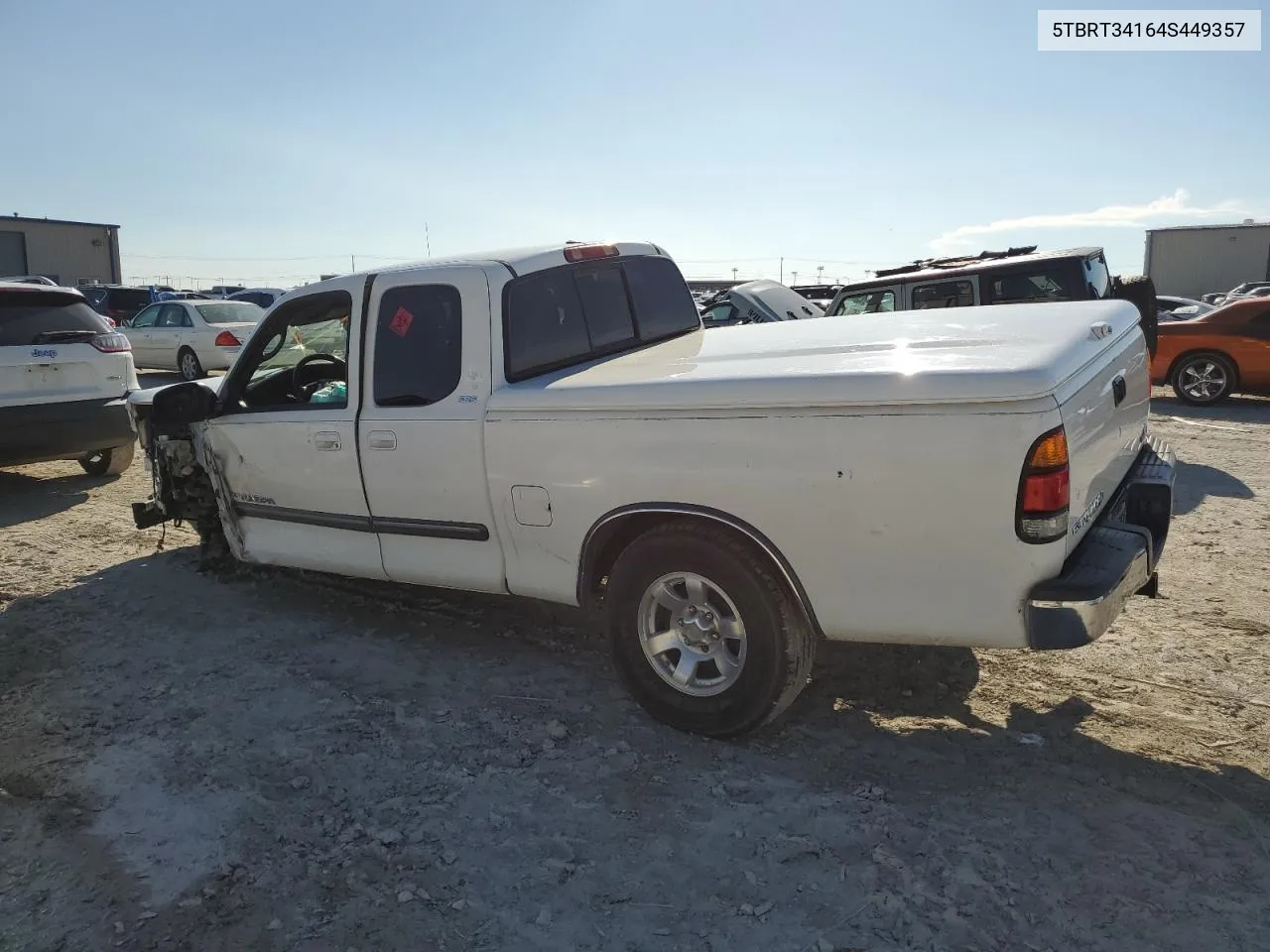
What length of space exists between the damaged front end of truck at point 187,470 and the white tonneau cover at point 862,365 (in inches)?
90.4

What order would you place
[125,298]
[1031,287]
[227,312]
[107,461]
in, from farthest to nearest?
[125,298]
[227,312]
[1031,287]
[107,461]

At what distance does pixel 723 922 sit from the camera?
8.32 feet

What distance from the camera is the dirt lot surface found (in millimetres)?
2555

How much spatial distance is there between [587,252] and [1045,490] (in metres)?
2.58

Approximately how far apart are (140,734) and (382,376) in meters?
1.83

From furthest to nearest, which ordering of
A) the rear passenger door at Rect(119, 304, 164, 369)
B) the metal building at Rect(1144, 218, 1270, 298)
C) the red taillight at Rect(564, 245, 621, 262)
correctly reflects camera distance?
the metal building at Rect(1144, 218, 1270, 298) < the rear passenger door at Rect(119, 304, 164, 369) < the red taillight at Rect(564, 245, 621, 262)

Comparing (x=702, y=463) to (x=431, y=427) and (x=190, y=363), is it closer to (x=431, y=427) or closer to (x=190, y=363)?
(x=431, y=427)

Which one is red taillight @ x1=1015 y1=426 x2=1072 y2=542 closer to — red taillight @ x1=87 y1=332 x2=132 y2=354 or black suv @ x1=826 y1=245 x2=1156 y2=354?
black suv @ x1=826 y1=245 x2=1156 y2=354

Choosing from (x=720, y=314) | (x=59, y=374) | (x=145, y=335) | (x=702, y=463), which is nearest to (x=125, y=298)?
(x=145, y=335)

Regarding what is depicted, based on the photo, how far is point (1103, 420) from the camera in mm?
3191

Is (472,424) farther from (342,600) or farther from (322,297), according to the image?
(342,600)

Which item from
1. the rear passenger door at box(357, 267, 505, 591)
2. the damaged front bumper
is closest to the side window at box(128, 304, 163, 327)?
the rear passenger door at box(357, 267, 505, 591)

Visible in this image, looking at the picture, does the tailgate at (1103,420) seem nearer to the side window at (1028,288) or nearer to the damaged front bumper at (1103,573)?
the damaged front bumper at (1103,573)

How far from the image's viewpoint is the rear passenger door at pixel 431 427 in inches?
155
